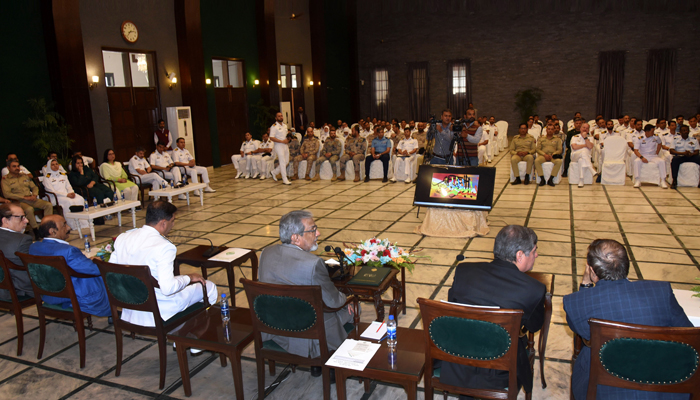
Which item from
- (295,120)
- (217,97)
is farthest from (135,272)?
(295,120)

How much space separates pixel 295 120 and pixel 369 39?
18.4 ft

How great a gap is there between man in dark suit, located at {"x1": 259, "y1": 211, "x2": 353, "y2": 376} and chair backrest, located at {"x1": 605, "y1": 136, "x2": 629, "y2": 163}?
7.91 metres

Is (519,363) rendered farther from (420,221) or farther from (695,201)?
(695,201)

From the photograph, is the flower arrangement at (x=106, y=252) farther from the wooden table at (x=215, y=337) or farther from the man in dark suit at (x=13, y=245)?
the wooden table at (x=215, y=337)

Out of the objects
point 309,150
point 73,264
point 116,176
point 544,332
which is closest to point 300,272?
point 544,332

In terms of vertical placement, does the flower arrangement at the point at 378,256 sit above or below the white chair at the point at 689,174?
above

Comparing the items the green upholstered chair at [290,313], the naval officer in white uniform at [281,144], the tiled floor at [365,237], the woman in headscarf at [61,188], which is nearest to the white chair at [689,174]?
the tiled floor at [365,237]

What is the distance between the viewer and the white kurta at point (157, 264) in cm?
281

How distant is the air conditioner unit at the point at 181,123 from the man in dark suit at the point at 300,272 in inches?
390

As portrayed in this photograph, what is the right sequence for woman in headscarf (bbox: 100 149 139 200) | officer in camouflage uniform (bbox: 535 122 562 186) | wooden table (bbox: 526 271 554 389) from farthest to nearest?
officer in camouflage uniform (bbox: 535 122 562 186), woman in headscarf (bbox: 100 149 139 200), wooden table (bbox: 526 271 554 389)

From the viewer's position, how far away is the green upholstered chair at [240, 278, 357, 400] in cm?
227

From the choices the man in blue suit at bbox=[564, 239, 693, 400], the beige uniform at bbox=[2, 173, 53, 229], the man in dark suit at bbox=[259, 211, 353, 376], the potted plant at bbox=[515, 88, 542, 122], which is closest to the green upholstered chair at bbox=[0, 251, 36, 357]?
the man in dark suit at bbox=[259, 211, 353, 376]

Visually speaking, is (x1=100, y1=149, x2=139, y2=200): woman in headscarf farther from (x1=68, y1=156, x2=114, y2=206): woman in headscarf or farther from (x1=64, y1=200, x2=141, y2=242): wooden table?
(x1=64, y1=200, x2=141, y2=242): wooden table

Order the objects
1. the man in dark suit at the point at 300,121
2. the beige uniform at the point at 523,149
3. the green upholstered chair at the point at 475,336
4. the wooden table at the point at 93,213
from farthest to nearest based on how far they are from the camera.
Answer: the man in dark suit at the point at 300,121, the beige uniform at the point at 523,149, the wooden table at the point at 93,213, the green upholstered chair at the point at 475,336
